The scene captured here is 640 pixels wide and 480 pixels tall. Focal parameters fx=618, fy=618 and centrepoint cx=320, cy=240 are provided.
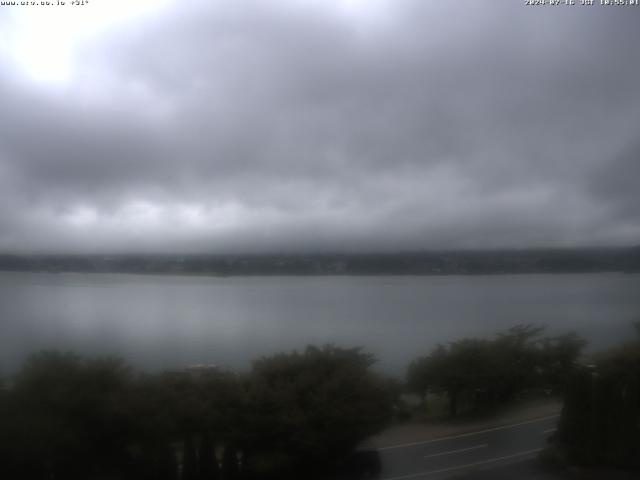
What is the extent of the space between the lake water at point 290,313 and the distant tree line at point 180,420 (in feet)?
0.61

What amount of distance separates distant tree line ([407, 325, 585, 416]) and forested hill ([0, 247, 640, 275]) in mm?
586

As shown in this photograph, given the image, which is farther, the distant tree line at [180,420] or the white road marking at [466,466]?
the white road marking at [466,466]

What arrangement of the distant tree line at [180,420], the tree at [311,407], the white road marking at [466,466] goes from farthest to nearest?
the white road marking at [466,466]
the tree at [311,407]
the distant tree line at [180,420]

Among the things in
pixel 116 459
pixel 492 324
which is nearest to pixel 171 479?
pixel 116 459

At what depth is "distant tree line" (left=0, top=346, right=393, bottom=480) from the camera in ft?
14.5

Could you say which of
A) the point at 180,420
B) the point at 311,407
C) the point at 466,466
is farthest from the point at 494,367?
the point at 180,420

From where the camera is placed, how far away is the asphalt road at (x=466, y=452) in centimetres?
486

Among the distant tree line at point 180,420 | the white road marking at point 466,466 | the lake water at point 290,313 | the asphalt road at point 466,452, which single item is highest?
the lake water at point 290,313

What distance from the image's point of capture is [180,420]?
4531 millimetres

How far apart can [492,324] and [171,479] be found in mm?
2825

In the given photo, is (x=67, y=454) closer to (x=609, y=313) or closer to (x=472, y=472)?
(x=472, y=472)

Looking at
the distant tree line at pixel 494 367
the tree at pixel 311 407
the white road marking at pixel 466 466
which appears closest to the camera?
the tree at pixel 311 407

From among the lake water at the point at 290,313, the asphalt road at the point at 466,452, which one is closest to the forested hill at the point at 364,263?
the lake water at the point at 290,313

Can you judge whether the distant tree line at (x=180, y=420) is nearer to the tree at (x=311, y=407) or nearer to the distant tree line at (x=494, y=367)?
the tree at (x=311, y=407)
